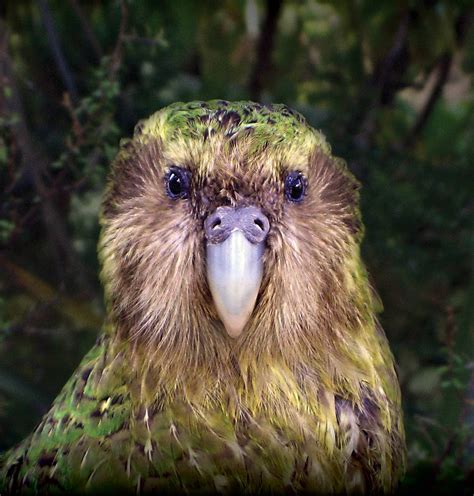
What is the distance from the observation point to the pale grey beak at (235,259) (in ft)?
4.04

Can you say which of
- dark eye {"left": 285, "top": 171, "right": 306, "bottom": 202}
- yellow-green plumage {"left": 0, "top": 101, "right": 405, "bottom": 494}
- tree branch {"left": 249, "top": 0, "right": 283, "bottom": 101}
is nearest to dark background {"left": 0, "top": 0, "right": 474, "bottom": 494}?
tree branch {"left": 249, "top": 0, "right": 283, "bottom": 101}

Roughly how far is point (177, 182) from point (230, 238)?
0.61 feet

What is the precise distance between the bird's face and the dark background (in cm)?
51

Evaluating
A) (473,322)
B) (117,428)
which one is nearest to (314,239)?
(117,428)

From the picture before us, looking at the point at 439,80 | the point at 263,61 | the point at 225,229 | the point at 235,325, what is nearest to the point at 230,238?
the point at 225,229

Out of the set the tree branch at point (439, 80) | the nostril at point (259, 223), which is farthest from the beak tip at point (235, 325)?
the tree branch at point (439, 80)

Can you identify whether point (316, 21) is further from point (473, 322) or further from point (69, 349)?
point (69, 349)

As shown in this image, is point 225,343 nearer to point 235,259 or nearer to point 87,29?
point 235,259

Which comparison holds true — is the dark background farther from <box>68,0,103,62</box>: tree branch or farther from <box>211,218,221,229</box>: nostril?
<box>211,218,221,229</box>: nostril

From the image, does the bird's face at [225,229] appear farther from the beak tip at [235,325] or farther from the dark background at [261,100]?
the dark background at [261,100]

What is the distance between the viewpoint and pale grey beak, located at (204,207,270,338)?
1230 millimetres

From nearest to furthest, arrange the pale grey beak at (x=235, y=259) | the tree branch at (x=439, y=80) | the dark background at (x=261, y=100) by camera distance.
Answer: the pale grey beak at (x=235, y=259), the dark background at (x=261, y=100), the tree branch at (x=439, y=80)

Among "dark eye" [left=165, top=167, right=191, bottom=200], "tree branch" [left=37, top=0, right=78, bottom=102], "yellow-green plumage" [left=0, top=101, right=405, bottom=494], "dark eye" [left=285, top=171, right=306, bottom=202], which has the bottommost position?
"yellow-green plumage" [left=0, top=101, right=405, bottom=494]

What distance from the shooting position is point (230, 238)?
4.02 feet
